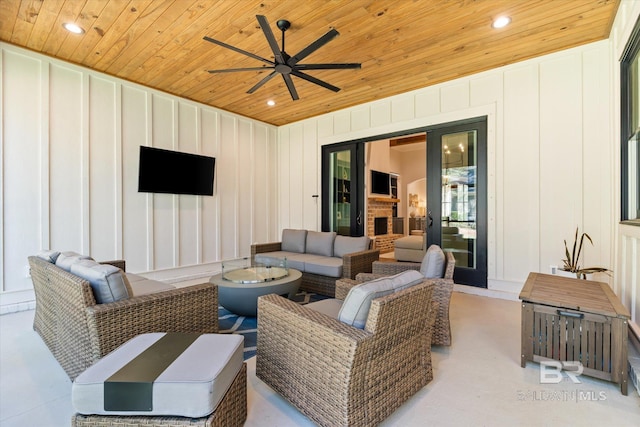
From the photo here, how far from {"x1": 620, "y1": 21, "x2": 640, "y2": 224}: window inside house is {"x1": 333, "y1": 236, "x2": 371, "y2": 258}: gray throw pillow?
9.00 ft

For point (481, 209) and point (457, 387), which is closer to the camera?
point (457, 387)

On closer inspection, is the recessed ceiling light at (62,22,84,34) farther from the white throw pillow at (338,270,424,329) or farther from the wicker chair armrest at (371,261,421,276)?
the wicker chair armrest at (371,261,421,276)

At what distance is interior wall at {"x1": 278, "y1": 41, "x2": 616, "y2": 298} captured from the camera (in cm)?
322

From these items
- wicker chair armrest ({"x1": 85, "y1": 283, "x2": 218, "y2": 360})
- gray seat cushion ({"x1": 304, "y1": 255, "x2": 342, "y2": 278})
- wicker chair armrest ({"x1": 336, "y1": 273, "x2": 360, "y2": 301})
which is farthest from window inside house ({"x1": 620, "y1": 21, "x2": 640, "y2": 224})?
wicker chair armrest ({"x1": 85, "y1": 283, "x2": 218, "y2": 360})

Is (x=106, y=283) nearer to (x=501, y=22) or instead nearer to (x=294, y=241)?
(x=294, y=241)

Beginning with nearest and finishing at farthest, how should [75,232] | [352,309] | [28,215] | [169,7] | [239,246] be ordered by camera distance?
[352,309] < [169,7] < [28,215] < [75,232] < [239,246]

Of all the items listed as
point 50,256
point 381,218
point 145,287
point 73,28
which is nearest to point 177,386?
point 145,287

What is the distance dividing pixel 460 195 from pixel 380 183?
365cm

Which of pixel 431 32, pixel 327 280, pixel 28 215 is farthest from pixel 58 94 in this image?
pixel 431 32

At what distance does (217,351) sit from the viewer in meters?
1.43

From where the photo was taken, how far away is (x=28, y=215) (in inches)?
136

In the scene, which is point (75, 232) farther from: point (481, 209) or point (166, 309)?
point (481, 209)

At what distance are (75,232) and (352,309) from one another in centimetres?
406

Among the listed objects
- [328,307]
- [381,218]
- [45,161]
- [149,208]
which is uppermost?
[45,161]
